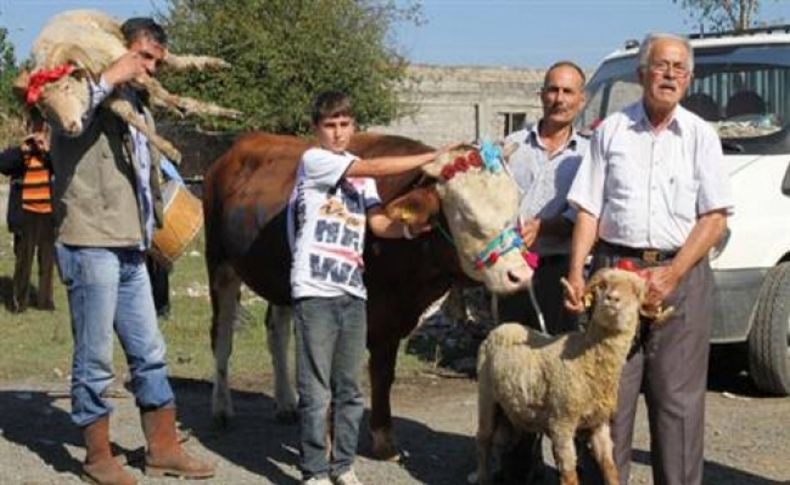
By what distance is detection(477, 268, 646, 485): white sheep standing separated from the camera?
212 inches

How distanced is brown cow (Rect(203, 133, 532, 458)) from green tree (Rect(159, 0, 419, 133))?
18.0 metres

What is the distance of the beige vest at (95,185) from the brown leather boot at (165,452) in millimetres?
1013

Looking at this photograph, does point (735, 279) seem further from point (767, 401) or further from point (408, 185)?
point (408, 185)

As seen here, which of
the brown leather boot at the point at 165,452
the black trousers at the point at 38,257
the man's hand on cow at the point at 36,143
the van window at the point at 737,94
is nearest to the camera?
the brown leather boot at the point at 165,452

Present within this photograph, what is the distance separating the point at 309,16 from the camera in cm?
2762

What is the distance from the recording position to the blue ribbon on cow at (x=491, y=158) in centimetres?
605

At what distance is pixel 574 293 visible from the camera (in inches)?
214

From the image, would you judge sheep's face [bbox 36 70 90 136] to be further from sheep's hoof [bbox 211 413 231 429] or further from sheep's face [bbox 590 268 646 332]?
sheep's hoof [bbox 211 413 231 429]

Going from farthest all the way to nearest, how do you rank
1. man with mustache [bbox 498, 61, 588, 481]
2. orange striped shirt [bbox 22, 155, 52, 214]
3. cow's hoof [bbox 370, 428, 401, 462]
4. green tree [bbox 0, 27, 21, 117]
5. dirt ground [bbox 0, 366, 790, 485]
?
green tree [bbox 0, 27, 21, 117] < orange striped shirt [bbox 22, 155, 52, 214] < cow's hoof [bbox 370, 428, 401, 462] < dirt ground [bbox 0, 366, 790, 485] < man with mustache [bbox 498, 61, 588, 481]

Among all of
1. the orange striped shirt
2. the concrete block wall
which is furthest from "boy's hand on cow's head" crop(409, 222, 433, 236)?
the concrete block wall

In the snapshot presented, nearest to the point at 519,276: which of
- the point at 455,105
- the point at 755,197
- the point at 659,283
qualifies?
the point at 659,283

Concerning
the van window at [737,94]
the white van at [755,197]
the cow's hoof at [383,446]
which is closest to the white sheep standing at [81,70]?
the cow's hoof at [383,446]

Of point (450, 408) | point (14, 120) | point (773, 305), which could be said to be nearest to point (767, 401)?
point (773, 305)

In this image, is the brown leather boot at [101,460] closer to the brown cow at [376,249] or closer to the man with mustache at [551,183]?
the brown cow at [376,249]
